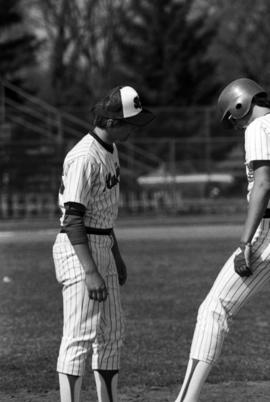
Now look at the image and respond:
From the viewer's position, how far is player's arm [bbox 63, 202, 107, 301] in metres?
5.14

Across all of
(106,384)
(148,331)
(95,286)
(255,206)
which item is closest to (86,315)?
(95,286)

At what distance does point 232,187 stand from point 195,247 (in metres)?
14.2

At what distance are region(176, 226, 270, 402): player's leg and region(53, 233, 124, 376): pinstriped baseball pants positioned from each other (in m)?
0.43

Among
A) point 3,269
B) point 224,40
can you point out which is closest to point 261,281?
point 3,269

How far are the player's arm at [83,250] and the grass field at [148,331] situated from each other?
5.35ft

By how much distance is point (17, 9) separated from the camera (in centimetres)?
4216

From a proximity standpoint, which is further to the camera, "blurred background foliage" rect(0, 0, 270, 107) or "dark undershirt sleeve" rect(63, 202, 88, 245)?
"blurred background foliage" rect(0, 0, 270, 107)

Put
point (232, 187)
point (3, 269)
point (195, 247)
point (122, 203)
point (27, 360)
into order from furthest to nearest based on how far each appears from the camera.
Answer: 1. point (232, 187)
2. point (122, 203)
3. point (195, 247)
4. point (3, 269)
5. point (27, 360)

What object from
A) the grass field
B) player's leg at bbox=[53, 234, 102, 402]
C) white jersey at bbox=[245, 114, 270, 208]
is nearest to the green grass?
the grass field

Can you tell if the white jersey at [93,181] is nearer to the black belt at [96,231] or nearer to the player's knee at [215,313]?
the black belt at [96,231]

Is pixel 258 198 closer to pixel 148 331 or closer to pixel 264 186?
pixel 264 186

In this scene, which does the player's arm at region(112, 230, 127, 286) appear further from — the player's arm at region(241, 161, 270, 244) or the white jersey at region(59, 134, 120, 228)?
the player's arm at region(241, 161, 270, 244)

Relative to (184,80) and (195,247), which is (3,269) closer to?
(195,247)

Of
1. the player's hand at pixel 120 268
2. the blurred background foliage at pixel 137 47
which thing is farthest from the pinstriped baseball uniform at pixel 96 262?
the blurred background foliage at pixel 137 47
